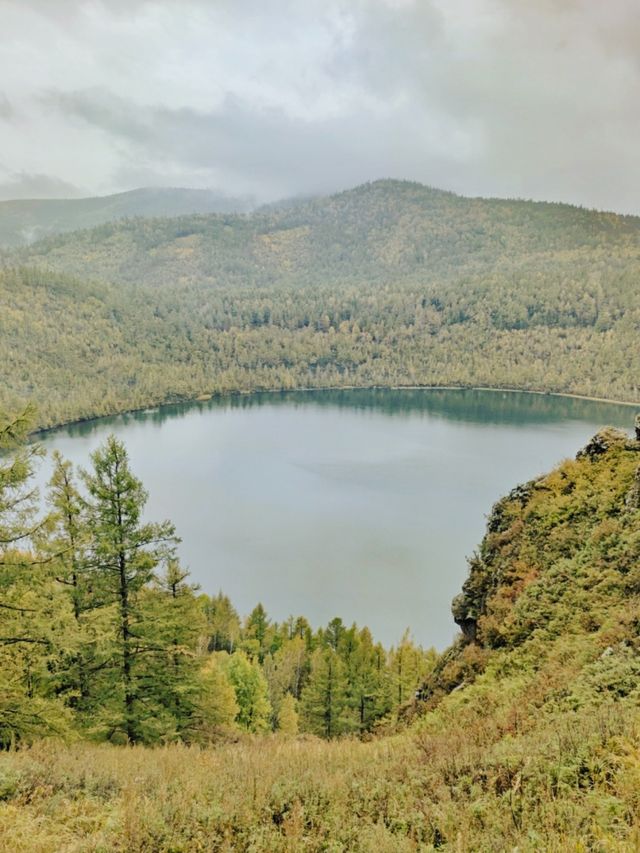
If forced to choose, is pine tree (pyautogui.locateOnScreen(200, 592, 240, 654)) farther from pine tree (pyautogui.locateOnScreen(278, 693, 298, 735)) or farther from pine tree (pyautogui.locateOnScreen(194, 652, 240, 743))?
pine tree (pyautogui.locateOnScreen(194, 652, 240, 743))

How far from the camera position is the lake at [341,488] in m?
48.4

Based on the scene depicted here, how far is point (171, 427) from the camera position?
5054 inches

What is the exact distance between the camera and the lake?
159 ft

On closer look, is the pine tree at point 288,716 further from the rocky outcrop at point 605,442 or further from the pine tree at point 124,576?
the rocky outcrop at point 605,442

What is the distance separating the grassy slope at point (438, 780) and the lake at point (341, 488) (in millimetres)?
11544

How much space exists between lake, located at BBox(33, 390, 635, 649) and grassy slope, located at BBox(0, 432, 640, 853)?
1154 cm

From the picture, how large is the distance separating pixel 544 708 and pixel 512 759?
2140mm

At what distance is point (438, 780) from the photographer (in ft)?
19.6

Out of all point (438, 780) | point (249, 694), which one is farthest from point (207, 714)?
point (249, 694)

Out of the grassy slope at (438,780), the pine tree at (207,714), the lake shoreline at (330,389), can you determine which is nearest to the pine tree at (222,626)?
the pine tree at (207,714)

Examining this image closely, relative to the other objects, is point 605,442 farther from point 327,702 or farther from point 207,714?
point 327,702

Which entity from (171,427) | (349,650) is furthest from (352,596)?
(171,427)

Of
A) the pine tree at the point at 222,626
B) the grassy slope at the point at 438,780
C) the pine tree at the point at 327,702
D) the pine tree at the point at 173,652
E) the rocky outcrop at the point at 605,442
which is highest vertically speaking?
the rocky outcrop at the point at 605,442

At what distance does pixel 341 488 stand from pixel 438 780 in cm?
7290
